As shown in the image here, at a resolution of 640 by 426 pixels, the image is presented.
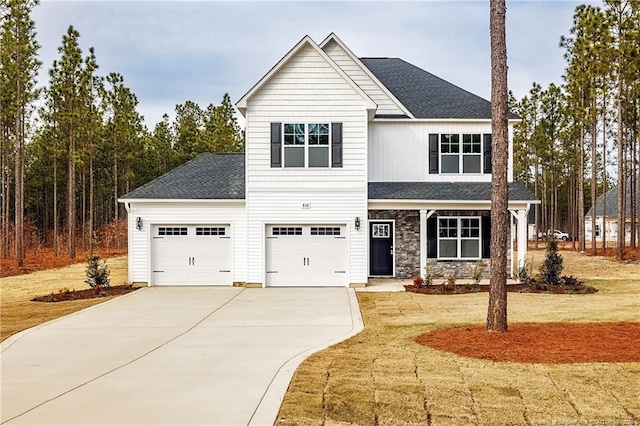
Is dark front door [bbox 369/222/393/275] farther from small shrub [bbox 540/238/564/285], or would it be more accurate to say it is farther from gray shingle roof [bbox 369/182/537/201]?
small shrub [bbox 540/238/564/285]

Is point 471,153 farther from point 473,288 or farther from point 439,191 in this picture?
point 473,288

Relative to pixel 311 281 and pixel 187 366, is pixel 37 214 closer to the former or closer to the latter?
pixel 311 281

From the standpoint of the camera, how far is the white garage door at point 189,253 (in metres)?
20.0

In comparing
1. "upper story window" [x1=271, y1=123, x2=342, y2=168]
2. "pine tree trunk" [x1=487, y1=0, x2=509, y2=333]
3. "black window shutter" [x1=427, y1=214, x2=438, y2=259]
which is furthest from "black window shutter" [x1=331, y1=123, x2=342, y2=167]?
"pine tree trunk" [x1=487, y1=0, x2=509, y2=333]

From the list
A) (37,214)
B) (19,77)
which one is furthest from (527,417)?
(37,214)

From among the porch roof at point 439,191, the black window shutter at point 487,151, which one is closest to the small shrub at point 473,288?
the porch roof at point 439,191

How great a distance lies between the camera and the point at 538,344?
9.67 m

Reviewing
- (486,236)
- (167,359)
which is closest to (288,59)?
(486,236)

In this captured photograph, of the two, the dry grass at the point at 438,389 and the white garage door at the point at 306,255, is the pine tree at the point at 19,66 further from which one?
the dry grass at the point at 438,389

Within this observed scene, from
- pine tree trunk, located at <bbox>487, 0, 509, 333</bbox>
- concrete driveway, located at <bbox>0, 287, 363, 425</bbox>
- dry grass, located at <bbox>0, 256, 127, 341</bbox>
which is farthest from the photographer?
dry grass, located at <bbox>0, 256, 127, 341</bbox>

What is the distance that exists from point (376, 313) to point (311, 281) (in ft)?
19.7

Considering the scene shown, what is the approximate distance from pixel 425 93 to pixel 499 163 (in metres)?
14.0

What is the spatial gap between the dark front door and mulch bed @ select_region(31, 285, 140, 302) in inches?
325

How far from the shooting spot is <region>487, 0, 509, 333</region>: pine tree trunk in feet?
34.5
